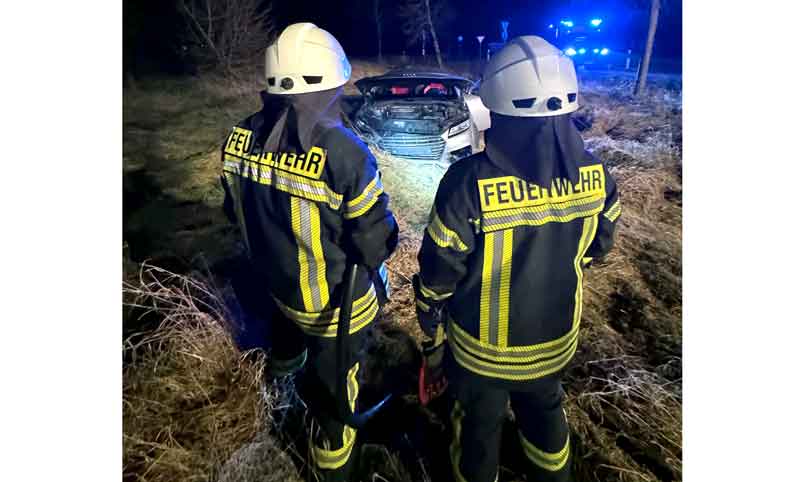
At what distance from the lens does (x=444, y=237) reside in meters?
1.46

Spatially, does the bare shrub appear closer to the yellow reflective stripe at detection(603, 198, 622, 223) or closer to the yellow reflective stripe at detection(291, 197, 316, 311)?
the yellow reflective stripe at detection(291, 197, 316, 311)

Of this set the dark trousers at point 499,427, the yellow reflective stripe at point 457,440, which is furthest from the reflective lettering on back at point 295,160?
the yellow reflective stripe at point 457,440

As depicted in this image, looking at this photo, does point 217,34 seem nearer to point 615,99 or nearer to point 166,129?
point 166,129

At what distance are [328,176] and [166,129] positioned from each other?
2.74 metres

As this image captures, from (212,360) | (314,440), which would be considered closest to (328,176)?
(314,440)

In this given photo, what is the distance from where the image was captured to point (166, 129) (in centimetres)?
373

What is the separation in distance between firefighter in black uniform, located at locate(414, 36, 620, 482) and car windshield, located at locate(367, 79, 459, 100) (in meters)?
1.23

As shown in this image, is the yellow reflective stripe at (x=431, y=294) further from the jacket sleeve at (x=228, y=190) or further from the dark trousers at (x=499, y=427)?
the jacket sleeve at (x=228, y=190)

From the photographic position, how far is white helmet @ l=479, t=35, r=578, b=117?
4.65ft

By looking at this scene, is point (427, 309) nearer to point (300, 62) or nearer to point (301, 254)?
point (301, 254)

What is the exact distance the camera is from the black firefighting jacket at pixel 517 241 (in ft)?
4.71

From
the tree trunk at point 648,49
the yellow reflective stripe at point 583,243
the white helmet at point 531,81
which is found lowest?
the yellow reflective stripe at point 583,243

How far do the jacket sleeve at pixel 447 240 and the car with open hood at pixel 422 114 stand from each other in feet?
4.53

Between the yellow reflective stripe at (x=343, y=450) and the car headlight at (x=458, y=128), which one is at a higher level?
the car headlight at (x=458, y=128)
